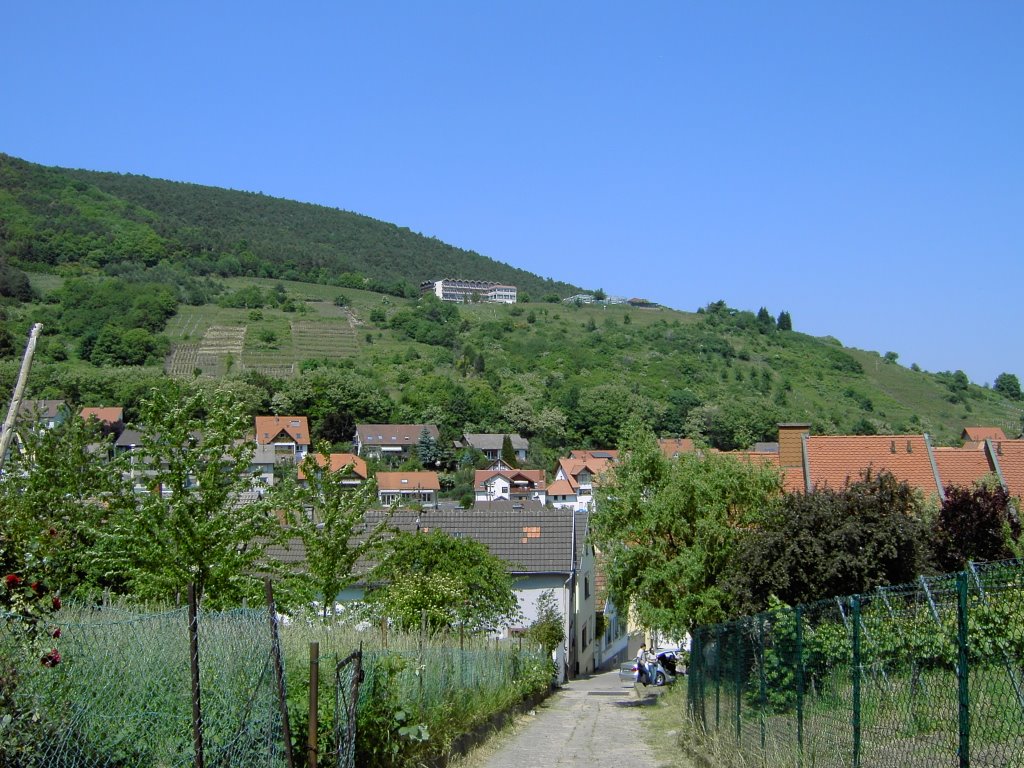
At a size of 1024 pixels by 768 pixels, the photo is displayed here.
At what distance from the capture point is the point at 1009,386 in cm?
17788

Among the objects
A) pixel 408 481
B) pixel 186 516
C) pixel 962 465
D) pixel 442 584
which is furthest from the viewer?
pixel 408 481

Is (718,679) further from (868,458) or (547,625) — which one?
(868,458)

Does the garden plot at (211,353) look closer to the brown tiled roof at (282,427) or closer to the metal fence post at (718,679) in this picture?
the brown tiled roof at (282,427)

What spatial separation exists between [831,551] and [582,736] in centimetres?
534

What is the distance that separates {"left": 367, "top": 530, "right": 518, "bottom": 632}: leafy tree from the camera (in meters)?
19.9

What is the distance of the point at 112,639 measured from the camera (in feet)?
21.8

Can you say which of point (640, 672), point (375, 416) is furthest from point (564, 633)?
point (375, 416)

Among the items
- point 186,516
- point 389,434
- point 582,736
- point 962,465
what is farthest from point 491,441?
point 186,516

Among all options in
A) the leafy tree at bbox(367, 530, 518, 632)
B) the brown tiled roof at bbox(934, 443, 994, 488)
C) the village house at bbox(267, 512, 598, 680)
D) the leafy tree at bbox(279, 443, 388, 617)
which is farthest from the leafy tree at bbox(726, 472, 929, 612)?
the brown tiled roof at bbox(934, 443, 994, 488)

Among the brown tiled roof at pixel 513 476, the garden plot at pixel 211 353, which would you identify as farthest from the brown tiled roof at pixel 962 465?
the garden plot at pixel 211 353

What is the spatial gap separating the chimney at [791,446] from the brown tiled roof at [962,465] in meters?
4.17

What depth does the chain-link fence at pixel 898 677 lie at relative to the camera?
17.3 feet

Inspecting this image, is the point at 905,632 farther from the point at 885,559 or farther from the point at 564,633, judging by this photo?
the point at 564,633

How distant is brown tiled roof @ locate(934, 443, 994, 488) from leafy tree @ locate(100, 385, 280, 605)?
74.2ft
